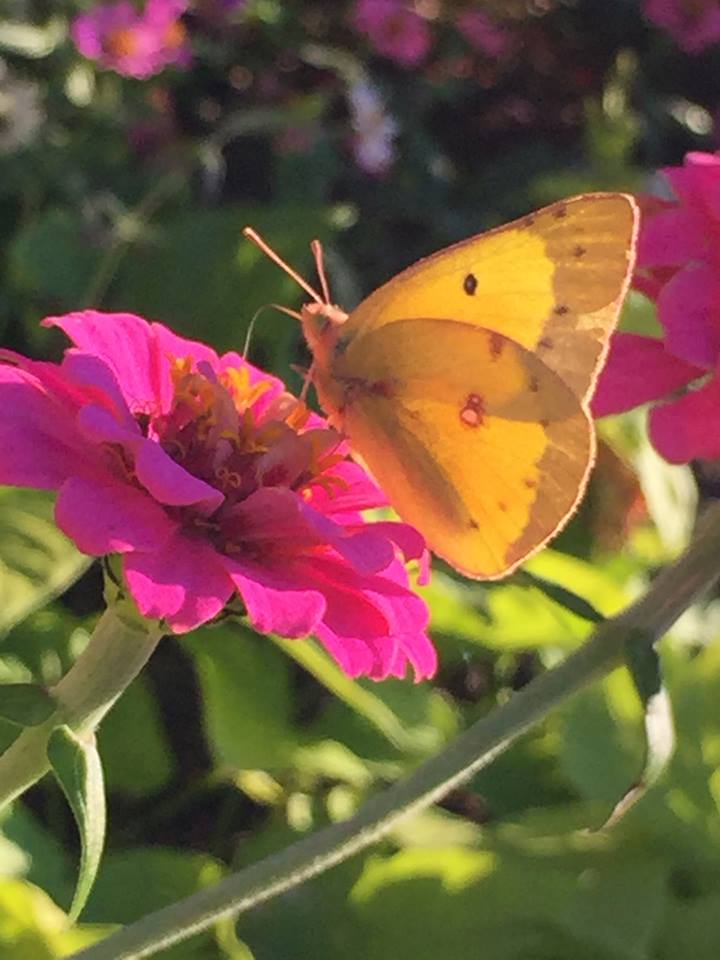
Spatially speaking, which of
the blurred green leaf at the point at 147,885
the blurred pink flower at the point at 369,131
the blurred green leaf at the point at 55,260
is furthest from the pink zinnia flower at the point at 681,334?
the blurred pink flower at the point at 369,131

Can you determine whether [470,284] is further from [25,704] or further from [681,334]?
[25,704]

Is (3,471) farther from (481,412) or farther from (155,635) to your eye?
(481,412)

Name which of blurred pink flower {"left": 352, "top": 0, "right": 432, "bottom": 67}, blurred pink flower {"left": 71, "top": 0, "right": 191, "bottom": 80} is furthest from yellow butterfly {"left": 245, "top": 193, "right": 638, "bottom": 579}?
blurred pink flower {"left": 352, "top": 0, "right": 432, "bottom": 67}

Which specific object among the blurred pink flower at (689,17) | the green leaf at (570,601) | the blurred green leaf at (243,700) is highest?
the green leaf at (570,601)

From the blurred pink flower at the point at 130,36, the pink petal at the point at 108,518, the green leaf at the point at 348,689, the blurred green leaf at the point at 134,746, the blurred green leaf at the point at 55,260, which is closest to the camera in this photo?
the pink petal at the point at 108,518

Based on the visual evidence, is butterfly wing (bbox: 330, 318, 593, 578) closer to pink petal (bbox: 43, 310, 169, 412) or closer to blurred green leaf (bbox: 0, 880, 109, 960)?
pink petal (bbox: 43, 310, 169, 412)

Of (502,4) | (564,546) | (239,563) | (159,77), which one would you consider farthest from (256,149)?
(239,563)

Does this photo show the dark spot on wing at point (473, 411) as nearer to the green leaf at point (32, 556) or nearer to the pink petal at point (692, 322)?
the pink petal at point (692, 322)

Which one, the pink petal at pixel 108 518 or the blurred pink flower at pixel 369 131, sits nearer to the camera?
the pink petal at pixel 108 518
